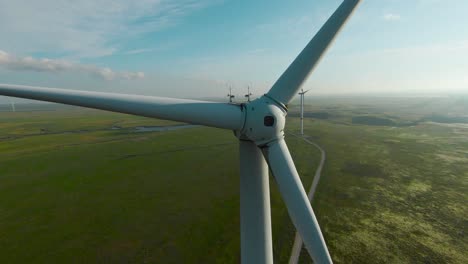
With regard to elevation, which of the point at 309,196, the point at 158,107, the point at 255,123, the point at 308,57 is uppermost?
the point at 308,57

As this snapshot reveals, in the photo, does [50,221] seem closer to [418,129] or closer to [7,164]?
[7,164]

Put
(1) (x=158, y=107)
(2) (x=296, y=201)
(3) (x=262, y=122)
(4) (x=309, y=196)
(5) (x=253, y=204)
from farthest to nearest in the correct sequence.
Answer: (4) (x=309, y=196) → (5) (x=253, y=204) → (1) (x=158, y=107) → (3) (x=262, y=122) → (2) (x=296, y=201)

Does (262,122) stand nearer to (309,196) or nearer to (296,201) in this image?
(296,201)

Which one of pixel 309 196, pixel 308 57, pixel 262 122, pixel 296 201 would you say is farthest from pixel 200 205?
pixel 308 57

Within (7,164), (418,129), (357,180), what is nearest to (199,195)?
(357,180)

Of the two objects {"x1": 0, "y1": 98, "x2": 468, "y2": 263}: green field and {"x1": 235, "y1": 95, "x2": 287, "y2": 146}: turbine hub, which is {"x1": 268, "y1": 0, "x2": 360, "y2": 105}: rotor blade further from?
{"x1": 0, "y1": 98, "x2": 468, "y2": 263}: green field

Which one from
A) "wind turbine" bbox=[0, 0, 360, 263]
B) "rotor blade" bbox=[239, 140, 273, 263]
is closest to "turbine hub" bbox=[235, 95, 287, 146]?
"wind turbine" bbox=[0, 0, 360, 263]
